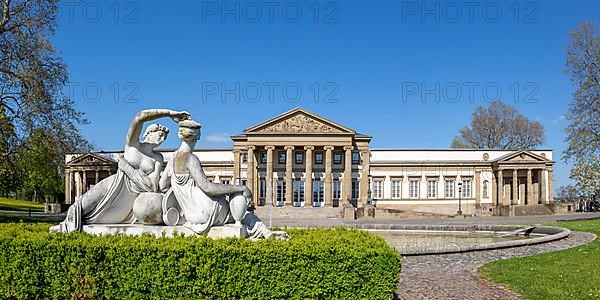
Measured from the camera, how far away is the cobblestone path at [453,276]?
8.59 metres

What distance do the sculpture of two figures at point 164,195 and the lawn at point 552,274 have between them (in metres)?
4.76

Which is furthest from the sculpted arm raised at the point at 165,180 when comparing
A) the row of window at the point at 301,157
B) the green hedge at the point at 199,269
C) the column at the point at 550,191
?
the column at the point at 550,191

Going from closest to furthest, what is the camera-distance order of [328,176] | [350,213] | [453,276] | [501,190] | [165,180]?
[165,180], [453,276], [350,213], [328,176], [501,190]

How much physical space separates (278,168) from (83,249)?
2103 inches

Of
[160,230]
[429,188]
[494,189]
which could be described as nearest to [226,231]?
[160,230]

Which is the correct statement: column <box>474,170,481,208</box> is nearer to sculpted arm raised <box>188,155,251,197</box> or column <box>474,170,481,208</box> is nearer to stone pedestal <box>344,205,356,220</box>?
stone pedestal <box>344,205,356,220</box>

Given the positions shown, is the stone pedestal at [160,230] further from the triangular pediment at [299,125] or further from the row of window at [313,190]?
the row of window at [313,190]

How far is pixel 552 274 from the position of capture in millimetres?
10312

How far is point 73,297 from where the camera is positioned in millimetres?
6160

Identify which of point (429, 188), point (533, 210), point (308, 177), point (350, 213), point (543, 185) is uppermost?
point (308, 177)

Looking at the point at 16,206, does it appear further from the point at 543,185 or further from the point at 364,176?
the point at 543,185

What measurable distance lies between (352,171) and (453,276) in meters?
49.3

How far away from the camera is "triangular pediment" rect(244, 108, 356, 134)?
5681 centimetres

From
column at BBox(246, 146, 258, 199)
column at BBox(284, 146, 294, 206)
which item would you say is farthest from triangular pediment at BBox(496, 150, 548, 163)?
column at BBox(246, 146, 258, 199)
